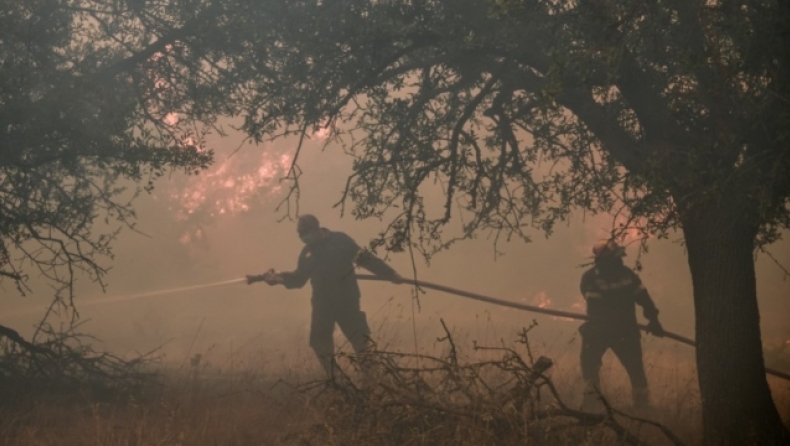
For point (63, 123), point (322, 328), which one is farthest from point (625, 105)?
point (63, 123)

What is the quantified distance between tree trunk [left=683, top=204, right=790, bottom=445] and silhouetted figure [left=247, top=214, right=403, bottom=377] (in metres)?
4.71

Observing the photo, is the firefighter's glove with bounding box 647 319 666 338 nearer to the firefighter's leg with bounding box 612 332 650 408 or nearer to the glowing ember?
the firefighter's leg with bounding box 612 332 650 408

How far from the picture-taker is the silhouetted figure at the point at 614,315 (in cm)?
1019

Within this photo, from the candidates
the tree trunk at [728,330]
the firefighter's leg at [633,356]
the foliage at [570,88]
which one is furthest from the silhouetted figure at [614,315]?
the tree trunk at [728,330]

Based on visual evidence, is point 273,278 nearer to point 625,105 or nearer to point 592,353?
point 592,353

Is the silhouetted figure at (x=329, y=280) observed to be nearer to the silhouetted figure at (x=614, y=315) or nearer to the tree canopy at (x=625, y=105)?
the tree canopy at (x=625, y=105)

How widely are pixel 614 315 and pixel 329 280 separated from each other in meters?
4.03

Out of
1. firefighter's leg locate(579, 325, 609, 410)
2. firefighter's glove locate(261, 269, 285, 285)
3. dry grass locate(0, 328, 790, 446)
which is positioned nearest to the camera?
dry grass locate(0, 328, 790, 446)

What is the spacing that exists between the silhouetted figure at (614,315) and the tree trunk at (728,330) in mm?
3205

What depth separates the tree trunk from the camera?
21.5ft

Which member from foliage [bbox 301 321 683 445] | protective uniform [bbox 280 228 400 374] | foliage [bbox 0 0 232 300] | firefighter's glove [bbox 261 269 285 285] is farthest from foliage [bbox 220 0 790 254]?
firefighter's glove [bbox 261 269 285 285]

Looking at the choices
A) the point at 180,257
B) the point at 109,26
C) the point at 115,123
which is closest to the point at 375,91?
the point at 115,123

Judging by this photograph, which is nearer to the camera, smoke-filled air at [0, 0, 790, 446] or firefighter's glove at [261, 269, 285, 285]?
smoke-filled air at [0, 0, 790, 446]

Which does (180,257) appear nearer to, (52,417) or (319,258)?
(319,258)
